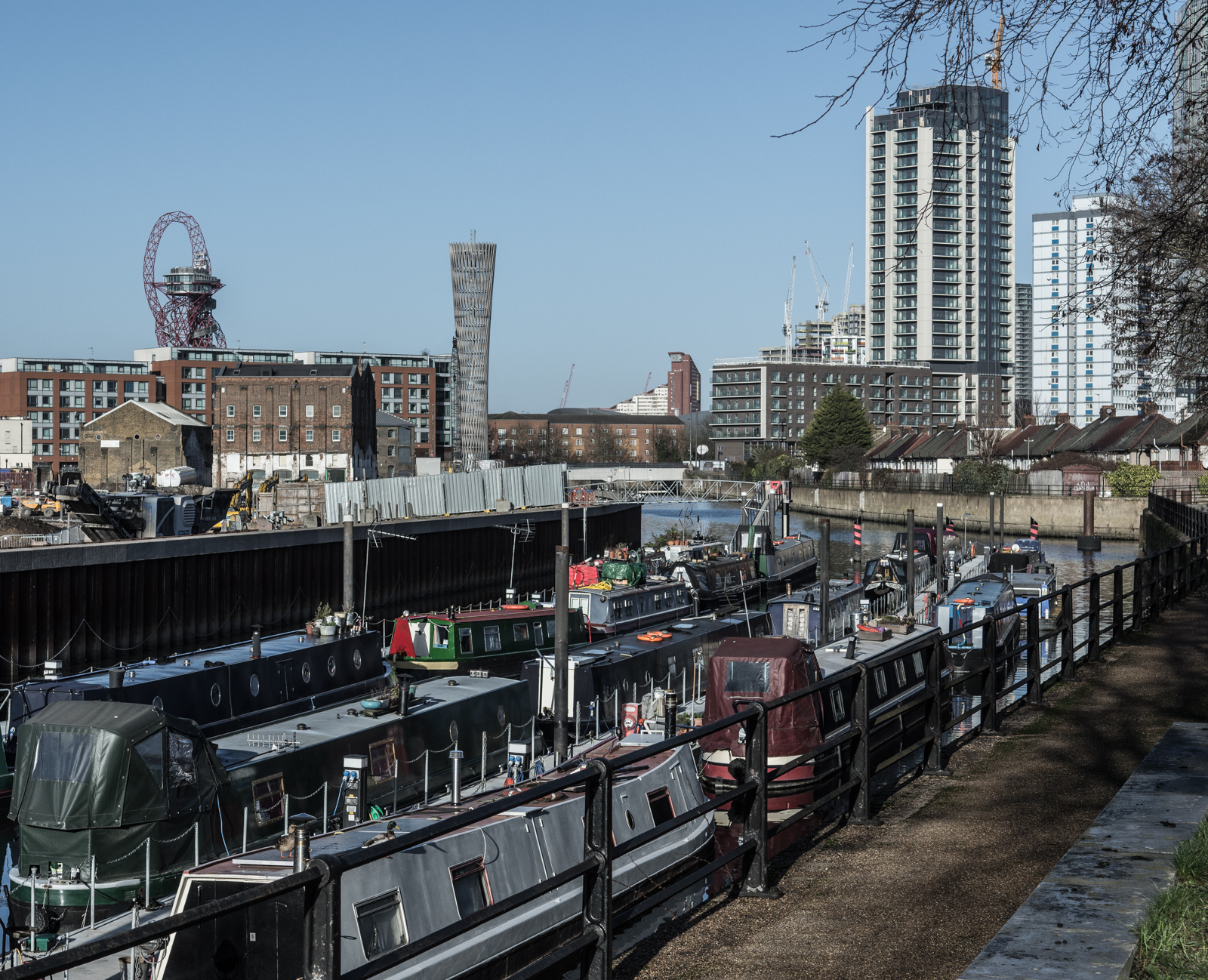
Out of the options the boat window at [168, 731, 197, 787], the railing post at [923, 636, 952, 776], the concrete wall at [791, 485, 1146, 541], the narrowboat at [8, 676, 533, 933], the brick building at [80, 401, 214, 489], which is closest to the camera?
the railing post at [923, 636, 952, 776]

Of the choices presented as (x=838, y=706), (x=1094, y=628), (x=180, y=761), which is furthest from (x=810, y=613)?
(x=180, y=761)

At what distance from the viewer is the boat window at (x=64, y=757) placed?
61.7 ft

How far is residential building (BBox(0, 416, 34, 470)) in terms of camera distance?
422 ft

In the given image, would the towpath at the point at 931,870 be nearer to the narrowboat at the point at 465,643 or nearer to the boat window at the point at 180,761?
the boat window at the point at 180,761

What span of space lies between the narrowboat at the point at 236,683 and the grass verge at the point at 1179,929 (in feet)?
70.0

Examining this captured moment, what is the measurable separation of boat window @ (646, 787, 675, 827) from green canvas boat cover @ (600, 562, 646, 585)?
3460 centimetres

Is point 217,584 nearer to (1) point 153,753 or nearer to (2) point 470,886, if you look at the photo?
(1) point 153,753

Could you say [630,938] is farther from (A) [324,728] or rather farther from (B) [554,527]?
(B) [554,527]

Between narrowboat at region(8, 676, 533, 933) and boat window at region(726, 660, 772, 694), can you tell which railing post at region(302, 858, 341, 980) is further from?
boat window at region(726, 660, 772, 694)

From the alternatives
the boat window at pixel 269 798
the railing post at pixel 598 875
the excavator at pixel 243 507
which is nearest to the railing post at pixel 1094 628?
the railing post at pixel 598 875

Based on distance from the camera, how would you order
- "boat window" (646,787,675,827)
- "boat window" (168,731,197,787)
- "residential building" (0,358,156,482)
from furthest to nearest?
1. "residential building" (0,358,156,482)
2. "boat window" (168,731,197,787)
3. "boat window" (646,787,675,827)

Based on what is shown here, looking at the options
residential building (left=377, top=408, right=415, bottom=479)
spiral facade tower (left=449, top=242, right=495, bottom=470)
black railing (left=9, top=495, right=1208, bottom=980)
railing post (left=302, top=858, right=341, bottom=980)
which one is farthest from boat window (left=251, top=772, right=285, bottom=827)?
spiral facade tower (left=449, top=242, right=495, bottom=470)

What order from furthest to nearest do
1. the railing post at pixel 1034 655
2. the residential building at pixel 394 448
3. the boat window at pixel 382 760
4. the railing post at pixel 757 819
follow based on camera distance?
the residential building at pixel 394 448 < the boat window at pixel 382 760 < the railing post at pixel 1034 655 < the railing post at pixel 757 819

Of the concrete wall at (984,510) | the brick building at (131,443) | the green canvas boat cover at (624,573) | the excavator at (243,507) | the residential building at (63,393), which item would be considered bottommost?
the concrete wall at (984,510)
